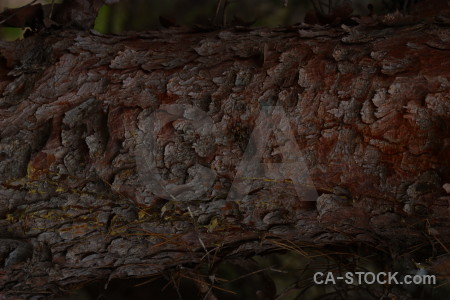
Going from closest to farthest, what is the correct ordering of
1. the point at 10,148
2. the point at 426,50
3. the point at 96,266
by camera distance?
the point at 426,50, the point at 10,148, the point at 96,266

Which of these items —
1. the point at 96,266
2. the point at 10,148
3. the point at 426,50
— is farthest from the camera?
the point at 96,266

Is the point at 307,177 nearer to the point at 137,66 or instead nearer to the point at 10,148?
the point at 137,66

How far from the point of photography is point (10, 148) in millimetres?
962

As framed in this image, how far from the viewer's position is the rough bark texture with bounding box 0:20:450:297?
0.84 metres

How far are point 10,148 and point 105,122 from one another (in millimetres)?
190

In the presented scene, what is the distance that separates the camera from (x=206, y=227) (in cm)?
98

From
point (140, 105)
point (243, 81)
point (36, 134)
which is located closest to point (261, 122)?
point (243, 81)

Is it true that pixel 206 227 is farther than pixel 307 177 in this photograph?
Yes

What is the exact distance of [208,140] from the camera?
2.94 ft

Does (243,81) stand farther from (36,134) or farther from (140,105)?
(36,134)

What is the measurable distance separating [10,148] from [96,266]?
0.31 meters

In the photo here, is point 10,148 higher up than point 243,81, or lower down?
lower down

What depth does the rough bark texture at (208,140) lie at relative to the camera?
0.84 metres

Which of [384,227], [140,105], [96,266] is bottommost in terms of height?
[96,266]
